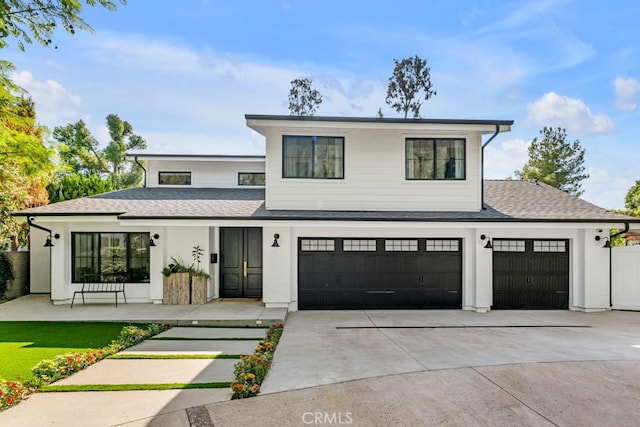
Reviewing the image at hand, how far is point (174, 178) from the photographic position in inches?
570

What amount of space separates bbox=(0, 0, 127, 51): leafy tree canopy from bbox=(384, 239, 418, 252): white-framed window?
808 cm

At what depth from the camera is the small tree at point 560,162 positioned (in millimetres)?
27219

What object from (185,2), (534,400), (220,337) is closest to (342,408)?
(534,400)

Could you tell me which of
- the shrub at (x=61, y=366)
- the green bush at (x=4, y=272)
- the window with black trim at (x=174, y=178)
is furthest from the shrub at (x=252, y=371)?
the window with black trim at (x=174, y=178)

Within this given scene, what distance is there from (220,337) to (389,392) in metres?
3.95

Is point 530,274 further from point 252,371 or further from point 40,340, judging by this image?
point 40,340

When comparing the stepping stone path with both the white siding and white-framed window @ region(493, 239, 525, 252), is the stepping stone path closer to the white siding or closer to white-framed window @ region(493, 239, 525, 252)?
white-framed window @ region(493, 239, 525, 252)

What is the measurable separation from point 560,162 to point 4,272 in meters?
32.7

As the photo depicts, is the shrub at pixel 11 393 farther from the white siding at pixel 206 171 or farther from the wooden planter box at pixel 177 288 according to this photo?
the white siding at pixel 206 171

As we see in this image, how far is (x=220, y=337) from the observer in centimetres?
732

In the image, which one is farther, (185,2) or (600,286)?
(600,286)

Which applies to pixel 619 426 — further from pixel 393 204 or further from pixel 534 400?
pixel 393 204

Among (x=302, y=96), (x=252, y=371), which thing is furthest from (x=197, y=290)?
(x=302, y=96)

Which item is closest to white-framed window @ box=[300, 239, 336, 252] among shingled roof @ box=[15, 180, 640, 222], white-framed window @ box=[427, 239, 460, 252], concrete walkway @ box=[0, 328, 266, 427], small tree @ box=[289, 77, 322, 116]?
shingled roof @ box=[15, 180, 640, 222]
